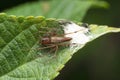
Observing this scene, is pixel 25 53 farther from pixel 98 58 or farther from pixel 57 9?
pixel 98 58

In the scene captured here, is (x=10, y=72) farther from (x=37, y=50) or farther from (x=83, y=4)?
(x=83, y=4)

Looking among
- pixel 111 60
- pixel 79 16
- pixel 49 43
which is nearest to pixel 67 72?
pixel 111 60

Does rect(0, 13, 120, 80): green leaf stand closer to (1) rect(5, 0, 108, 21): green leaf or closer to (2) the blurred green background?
(1) rect(5, 0, 108, 21): green leaf

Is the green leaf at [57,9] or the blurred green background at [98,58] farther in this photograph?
the blurred green background at [98,58]

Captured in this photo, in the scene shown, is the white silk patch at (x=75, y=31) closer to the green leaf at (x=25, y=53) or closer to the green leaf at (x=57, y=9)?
the green leaf at (x=25, y=53)

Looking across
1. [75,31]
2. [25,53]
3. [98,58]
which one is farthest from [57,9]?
[98,58]

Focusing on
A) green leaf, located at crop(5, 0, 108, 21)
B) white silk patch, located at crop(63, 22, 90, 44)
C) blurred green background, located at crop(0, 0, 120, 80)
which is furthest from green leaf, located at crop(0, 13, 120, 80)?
blurred green background, located at crop(0, 0, 120, 80)

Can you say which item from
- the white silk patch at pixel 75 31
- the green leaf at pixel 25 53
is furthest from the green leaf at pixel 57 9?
the green leaf at pixel 25 53
